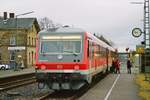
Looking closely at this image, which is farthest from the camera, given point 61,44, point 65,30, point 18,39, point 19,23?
point 19,23

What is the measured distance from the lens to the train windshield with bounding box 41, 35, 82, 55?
21.5m

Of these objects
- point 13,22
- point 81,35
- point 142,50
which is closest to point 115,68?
point 142,50

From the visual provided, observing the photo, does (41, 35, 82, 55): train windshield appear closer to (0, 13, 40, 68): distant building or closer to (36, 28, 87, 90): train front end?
(36, 28, 87, 90): train front end

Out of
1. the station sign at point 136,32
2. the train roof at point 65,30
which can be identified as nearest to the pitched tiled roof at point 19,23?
the station sign at point 136,32

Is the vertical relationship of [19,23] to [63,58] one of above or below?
above

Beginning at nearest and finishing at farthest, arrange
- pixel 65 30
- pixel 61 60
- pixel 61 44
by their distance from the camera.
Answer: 1. pixel 61 60
2. pixel 61 44
3. pixel 65 30

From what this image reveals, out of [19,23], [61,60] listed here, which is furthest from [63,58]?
[19,23]

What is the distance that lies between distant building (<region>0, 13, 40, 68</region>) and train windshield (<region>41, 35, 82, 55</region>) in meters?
66.3

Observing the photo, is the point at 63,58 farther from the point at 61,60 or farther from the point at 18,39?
the point at 18,39

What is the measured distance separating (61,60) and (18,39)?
73.2m

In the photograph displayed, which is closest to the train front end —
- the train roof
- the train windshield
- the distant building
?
the train windshield

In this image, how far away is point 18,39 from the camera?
93625 mm

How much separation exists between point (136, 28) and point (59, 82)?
13.7m

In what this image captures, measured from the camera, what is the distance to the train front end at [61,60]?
20.9 meters
